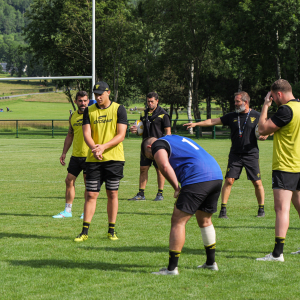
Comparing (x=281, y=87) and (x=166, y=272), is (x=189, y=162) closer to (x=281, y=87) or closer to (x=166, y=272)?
(x=166, y=272)

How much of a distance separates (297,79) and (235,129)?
106ft

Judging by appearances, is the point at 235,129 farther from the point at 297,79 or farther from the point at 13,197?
the point at 297,79

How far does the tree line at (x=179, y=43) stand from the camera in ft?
117

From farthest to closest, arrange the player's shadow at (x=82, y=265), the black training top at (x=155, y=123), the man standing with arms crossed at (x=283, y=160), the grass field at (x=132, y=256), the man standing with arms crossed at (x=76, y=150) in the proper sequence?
the black training top at (x=155, y=123) → the man standing with arms crossed at (x=76, y=150) → the man standing with arms crossed at (x=283, y=160) → the player's shadow at (x=82, y=265) → the grass field at (x=132, y=256)

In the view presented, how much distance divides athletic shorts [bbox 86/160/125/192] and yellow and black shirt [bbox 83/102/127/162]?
8cm

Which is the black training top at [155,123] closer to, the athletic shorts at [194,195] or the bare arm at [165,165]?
the athletic shorts at [194,195]

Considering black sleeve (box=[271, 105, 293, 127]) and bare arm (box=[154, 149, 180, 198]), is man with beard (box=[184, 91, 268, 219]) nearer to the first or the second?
black sleeve (box=[271, 105, 293, 127])

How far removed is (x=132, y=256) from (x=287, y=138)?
2.39m

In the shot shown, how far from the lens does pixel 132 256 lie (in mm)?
5320

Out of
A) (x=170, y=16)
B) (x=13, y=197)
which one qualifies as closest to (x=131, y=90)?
(x=170, y=16)

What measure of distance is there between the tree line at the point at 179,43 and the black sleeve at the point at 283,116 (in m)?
31.4

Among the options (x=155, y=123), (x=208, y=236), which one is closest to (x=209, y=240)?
(x=208, y=236)

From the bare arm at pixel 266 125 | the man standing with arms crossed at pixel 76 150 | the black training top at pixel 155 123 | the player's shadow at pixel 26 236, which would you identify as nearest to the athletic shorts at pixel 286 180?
the bare arm at pixel 266 125

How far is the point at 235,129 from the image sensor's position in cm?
758
